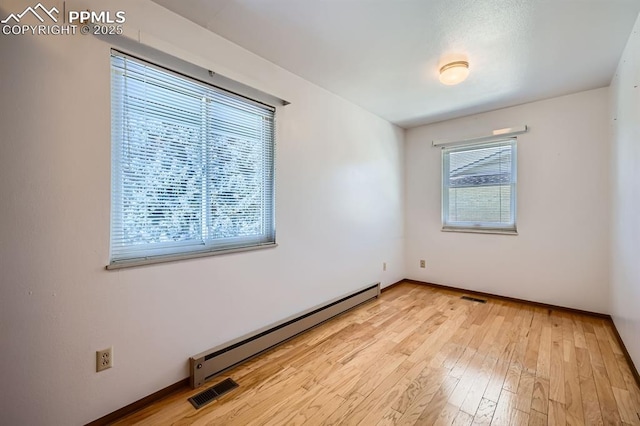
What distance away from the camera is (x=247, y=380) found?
1.88 meters

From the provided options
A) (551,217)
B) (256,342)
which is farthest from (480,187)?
(256,342)

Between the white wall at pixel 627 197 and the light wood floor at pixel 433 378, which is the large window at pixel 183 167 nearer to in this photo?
the light wood floor at pixel 433 378

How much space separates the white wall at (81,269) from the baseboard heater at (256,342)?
0.07m

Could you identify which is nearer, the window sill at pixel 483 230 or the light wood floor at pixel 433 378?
the light wood floor at pixel 433 378

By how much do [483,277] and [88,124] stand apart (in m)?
4.34

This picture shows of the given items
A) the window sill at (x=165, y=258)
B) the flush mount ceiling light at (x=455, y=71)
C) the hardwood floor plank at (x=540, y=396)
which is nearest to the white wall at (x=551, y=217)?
the flush mount ceiling light at (x=455, y=71)

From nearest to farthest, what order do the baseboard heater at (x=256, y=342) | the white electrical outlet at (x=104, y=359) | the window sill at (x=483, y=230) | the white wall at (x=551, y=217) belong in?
the white electrical outlet at (x=104, y=359) → the baseboard heater at (x=256, y=342) → the white wall at (x=551, y=217) → the window sill at (x=483, y=230)

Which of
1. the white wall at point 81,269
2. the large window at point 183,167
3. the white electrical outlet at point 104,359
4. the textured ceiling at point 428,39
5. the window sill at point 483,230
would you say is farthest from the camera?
the window sill at point 483,230

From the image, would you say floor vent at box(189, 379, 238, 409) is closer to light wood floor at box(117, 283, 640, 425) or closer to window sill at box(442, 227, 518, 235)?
light wood floor at box(117, 283, 640, 425)

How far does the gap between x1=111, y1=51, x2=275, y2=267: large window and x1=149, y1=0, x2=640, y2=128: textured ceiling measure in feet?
1.61

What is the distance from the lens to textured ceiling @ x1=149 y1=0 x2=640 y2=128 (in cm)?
172

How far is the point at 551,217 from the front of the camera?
319cm

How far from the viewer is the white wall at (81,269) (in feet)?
4.11

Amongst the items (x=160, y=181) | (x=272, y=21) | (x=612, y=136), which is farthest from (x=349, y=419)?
(x=612, y=136)
